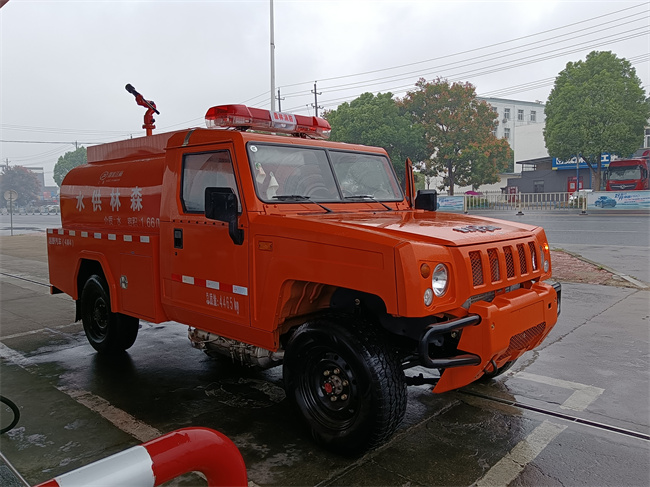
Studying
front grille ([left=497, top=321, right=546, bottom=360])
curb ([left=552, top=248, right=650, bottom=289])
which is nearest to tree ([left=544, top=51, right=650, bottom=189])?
curb ([left=552, top=248, right=650, bottom=289])

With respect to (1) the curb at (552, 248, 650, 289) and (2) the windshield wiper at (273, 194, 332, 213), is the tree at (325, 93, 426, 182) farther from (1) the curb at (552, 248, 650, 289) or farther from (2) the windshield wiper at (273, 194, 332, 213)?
(2) the windshield wiper at (273, 194, 332, 213)

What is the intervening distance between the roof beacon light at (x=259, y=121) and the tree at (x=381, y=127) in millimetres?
29034

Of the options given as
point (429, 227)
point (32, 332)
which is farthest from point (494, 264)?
point (32, 332)

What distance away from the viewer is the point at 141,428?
12.7ft

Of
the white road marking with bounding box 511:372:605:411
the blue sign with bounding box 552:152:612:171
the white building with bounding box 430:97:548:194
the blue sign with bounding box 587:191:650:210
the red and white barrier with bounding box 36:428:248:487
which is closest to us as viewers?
the red and white barrier with bounding box 36:428:248:487

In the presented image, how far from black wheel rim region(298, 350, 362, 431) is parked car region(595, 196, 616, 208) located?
2802 cm

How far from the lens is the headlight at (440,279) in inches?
121

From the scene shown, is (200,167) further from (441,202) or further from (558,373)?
(441,202)

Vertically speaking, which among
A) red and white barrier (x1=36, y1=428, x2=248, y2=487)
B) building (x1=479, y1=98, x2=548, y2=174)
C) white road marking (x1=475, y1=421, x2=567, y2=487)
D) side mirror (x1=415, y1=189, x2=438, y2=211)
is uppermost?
building (x1=479, y1=98, x2=548, y2=174)

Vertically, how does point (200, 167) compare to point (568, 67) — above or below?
below

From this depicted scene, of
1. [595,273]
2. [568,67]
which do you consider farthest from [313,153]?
[568,67]

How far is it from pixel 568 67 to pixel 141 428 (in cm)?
3984

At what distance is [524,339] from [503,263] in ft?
1.84

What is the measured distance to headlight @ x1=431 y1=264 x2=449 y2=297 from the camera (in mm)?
3062
